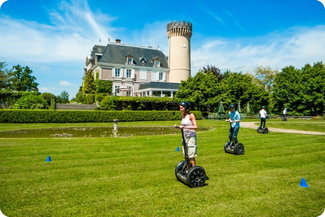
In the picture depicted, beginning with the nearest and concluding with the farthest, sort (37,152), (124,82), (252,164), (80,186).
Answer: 1. (80,186)
2. (252,164)
3. (37,152)
4. (124,82)

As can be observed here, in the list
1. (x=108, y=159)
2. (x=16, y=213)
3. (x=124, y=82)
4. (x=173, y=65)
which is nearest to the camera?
(x=16, y=213)

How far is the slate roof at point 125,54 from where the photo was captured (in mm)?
51763

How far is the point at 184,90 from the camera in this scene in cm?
3934

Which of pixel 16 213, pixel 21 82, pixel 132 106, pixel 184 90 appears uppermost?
pixel 21 82

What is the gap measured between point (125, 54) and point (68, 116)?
2945 cm

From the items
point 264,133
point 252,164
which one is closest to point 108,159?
point 252,164

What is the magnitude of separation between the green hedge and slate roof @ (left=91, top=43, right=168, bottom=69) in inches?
905

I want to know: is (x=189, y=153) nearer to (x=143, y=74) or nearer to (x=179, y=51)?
(x=143, y=74)

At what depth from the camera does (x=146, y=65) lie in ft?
181

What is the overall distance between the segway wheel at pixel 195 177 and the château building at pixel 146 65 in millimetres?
41733

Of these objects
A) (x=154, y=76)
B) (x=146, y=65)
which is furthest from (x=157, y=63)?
(x=154, y=76)

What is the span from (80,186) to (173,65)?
5262 cm

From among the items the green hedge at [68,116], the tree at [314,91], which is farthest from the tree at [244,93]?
the green hedge at [68,116]

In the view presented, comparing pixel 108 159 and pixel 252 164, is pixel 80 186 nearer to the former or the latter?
pixel 108 159
